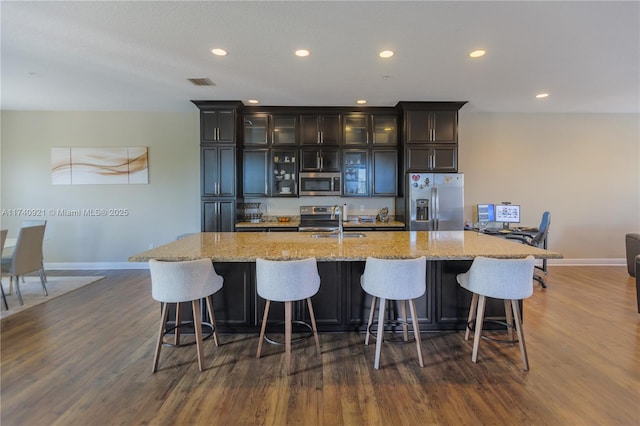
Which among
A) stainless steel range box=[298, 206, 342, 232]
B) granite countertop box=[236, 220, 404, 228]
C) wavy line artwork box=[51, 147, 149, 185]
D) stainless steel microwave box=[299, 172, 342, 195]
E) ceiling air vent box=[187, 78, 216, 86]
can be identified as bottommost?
granite countertop box=[236, 220, 404, 228]

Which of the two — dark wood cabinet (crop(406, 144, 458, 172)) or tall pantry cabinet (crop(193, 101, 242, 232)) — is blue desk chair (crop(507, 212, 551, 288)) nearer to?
dark wood cabinet (crop(406, 144, 458, 172))

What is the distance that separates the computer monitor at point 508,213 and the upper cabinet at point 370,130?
85.0 inches

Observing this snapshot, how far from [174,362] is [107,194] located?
4.27 metres

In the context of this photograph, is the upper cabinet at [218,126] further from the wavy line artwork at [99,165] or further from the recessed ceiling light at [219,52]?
the recessed ceiling light at [219,52]

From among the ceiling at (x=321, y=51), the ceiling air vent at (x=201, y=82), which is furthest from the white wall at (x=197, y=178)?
the ceiling air vent at (x=201, y=82)

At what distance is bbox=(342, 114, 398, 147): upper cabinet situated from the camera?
501cm

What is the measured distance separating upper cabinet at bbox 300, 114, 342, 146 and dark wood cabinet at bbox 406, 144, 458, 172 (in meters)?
1.23

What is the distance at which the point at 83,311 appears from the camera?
340 cm

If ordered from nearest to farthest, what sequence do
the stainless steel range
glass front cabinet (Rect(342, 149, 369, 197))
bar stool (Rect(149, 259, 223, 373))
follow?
1. bar stool (Rect(149, 259, 223, 373))
2. glass front cabinet (Rect(342, 149, 369, 197))
3. the stainless steel range

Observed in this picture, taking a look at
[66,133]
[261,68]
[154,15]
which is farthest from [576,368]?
[66,133]

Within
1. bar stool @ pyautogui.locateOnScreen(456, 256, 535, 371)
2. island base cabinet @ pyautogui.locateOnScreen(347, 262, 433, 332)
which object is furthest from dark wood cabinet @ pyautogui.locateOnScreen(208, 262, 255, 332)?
bar stool @ pyautogui.locateOnScreen(456, 256, 535, 371)

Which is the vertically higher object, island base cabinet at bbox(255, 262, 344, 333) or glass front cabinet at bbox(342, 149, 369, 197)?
Result: glass front cabinet at bbox(342, 149, 369, 197)

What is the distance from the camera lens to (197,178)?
17.6 feet

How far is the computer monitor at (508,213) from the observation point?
505cm
